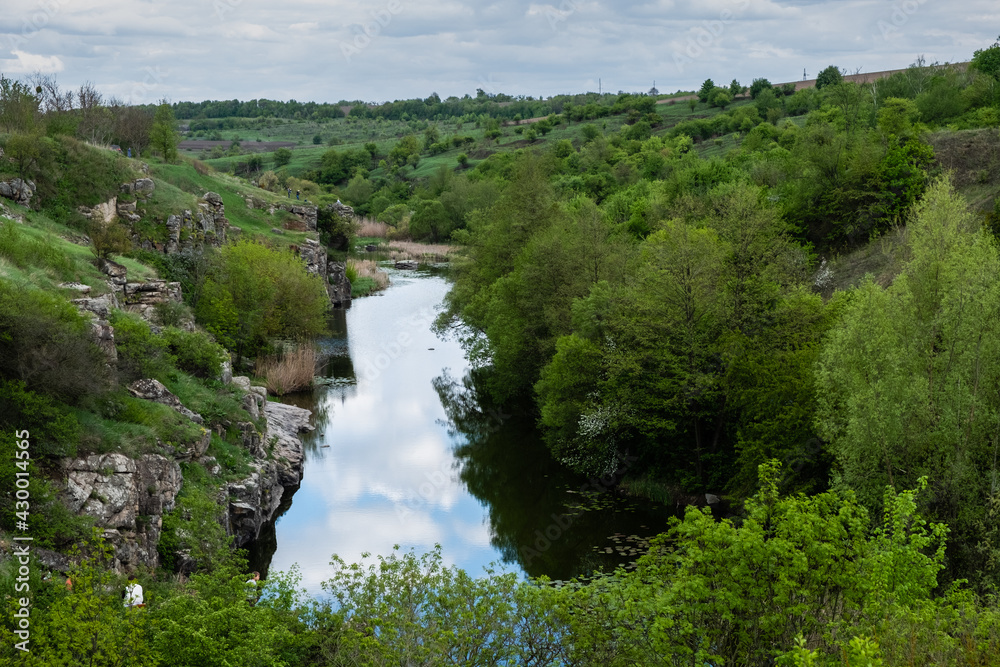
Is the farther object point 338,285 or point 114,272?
point 338,285

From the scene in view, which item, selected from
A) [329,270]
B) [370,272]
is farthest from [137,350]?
[370,272]

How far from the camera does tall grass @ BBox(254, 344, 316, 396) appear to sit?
4519cm

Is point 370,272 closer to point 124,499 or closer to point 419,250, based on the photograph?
point 419,250

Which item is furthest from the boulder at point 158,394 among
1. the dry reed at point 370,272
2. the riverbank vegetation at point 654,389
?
the dry reed at point 370,272

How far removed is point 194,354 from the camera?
33.3m

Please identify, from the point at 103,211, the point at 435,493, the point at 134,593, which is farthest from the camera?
the point at 103,211

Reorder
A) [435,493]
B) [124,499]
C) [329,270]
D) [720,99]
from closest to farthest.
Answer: [124,499] < [435,493] < [329,270] < [720,99]

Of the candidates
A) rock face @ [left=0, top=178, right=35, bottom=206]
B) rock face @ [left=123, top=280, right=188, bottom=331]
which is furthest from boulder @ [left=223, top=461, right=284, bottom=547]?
rock face @ [left=0, top=178, right=35, bottom=206]

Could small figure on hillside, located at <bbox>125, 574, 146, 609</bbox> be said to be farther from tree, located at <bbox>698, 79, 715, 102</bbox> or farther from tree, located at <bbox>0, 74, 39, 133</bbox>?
tree, located at <bbox>698, 79, 715, 102</bbox>

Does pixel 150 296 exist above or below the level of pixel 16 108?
below

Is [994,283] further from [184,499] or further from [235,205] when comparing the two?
[235,205]

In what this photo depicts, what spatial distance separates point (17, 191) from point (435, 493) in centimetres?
2756

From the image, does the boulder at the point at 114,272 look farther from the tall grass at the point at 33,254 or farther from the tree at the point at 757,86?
the tree at the point at 757,86

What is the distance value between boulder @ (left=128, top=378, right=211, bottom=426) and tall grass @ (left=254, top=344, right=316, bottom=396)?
49.7 ft
